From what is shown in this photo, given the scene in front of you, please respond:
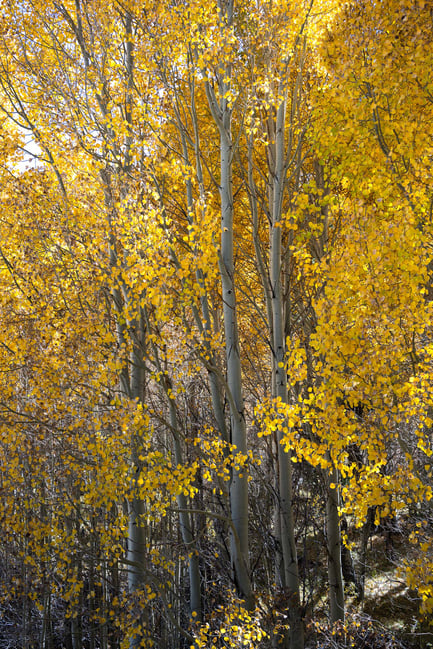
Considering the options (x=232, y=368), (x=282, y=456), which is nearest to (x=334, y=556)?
(x=282, y=456)

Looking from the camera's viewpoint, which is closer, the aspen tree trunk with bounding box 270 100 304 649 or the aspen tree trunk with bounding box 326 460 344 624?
the aspen tree trunk with bounding box 270 100 304 649

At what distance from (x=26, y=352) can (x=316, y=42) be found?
18.1ft

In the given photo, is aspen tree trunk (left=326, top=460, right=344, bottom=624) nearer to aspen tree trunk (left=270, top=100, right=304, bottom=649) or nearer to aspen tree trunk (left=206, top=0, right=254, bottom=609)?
aspen tree trunk (left=270, top=100, right=304, bottom=649)

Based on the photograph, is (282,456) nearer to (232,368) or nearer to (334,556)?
(232,368)

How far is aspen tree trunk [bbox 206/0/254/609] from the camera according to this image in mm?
5453

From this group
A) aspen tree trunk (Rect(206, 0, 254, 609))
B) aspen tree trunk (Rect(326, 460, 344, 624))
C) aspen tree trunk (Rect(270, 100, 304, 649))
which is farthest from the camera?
aspen tree trunk (Rect(326, 460, 344, 624))

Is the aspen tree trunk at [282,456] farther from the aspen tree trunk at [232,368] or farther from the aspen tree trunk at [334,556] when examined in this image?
the aspen tree trunk at [334,556]

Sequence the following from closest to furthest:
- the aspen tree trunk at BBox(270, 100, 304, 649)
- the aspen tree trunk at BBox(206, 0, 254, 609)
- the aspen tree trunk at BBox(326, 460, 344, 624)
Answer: the aspen tree trunk at BBox(206, 0, 254, 609) < the aspen tree trunk at BBox(270, 100, 304, 649) < the aspen tree trunk at BBox(326, 460, 344, 624)

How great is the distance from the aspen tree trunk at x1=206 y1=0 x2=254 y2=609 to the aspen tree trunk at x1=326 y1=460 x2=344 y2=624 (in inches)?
71.6

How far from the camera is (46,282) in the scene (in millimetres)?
6469

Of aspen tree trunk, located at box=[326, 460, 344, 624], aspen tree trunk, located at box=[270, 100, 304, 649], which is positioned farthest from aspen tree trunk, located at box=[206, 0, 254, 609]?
aspen tree trunk, located at box=[326, 460, 344, 624]

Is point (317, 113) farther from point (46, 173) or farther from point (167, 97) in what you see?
point (46, 173)

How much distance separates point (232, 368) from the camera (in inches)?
225

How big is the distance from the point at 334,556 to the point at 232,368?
10.8ft
